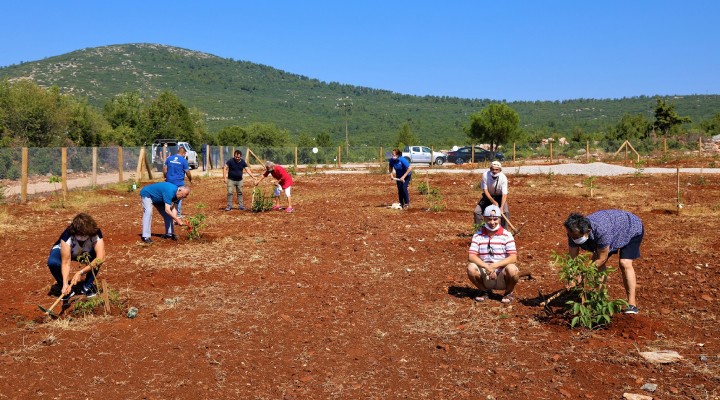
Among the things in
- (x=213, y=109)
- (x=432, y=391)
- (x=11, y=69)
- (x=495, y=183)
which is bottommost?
(x=432, y=391)

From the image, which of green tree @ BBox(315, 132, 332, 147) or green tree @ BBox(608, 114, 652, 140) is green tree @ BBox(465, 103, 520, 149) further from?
green tree @ BBox(315, 132, 332, 147)

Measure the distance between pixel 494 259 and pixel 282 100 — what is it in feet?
402

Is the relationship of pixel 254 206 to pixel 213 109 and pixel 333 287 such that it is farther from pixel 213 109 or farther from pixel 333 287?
pixel 213 109

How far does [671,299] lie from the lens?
7469 mm

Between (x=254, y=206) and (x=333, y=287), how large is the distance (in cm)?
780

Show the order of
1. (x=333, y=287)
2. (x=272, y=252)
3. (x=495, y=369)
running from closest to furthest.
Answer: (x=495, y=369) < (x=333, y=287) < (x=272, y=252)

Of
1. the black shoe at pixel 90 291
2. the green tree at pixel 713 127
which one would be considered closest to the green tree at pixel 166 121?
the green tree at pixel 713 127

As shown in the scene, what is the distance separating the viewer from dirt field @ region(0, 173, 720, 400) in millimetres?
5262

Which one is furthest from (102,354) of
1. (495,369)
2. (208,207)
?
(208,207)

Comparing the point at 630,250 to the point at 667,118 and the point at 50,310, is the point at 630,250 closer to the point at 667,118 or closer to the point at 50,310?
the point at 50,310

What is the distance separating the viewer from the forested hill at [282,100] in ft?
333

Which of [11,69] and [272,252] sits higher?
[11,69]

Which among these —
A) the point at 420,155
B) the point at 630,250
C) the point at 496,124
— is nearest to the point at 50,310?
the point at 630,250

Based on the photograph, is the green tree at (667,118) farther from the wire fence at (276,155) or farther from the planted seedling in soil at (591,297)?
the planted seedling in soil at (591,297)
